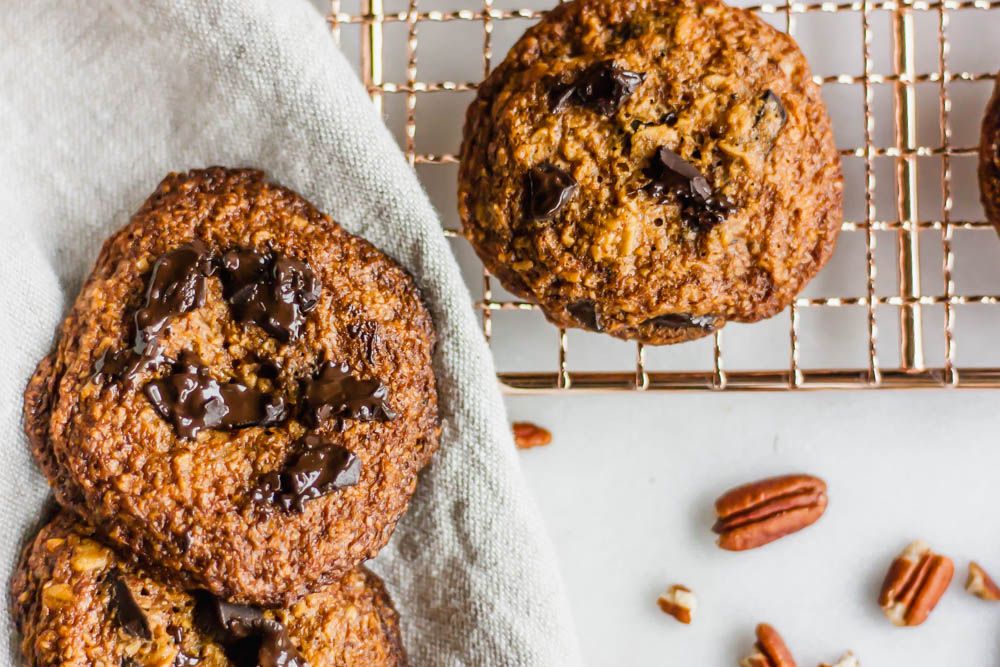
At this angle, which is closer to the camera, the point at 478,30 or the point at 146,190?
the point at 146,190

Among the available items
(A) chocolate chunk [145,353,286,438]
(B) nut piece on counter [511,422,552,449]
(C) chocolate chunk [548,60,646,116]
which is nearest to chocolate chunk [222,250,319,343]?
(A) chocolate chunk [145,353,286,438]

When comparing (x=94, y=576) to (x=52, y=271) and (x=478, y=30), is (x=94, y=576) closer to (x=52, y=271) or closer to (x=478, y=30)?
(x=52, y=271)

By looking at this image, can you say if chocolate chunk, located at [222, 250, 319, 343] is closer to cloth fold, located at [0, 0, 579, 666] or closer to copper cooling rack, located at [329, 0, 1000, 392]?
cloth fold, located at [0, 0, 579, 666]

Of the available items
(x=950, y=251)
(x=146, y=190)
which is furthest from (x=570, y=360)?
(x=146, y=190)

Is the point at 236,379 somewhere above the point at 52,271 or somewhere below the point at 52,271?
below

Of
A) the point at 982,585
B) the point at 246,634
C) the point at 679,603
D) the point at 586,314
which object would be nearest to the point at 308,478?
the point at 246,634

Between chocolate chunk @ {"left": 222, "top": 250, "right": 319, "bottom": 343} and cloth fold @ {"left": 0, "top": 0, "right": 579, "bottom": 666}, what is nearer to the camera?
chocolate chunk @ {"left": 222, "top": 250, "right": 319, "bottom": 343}
